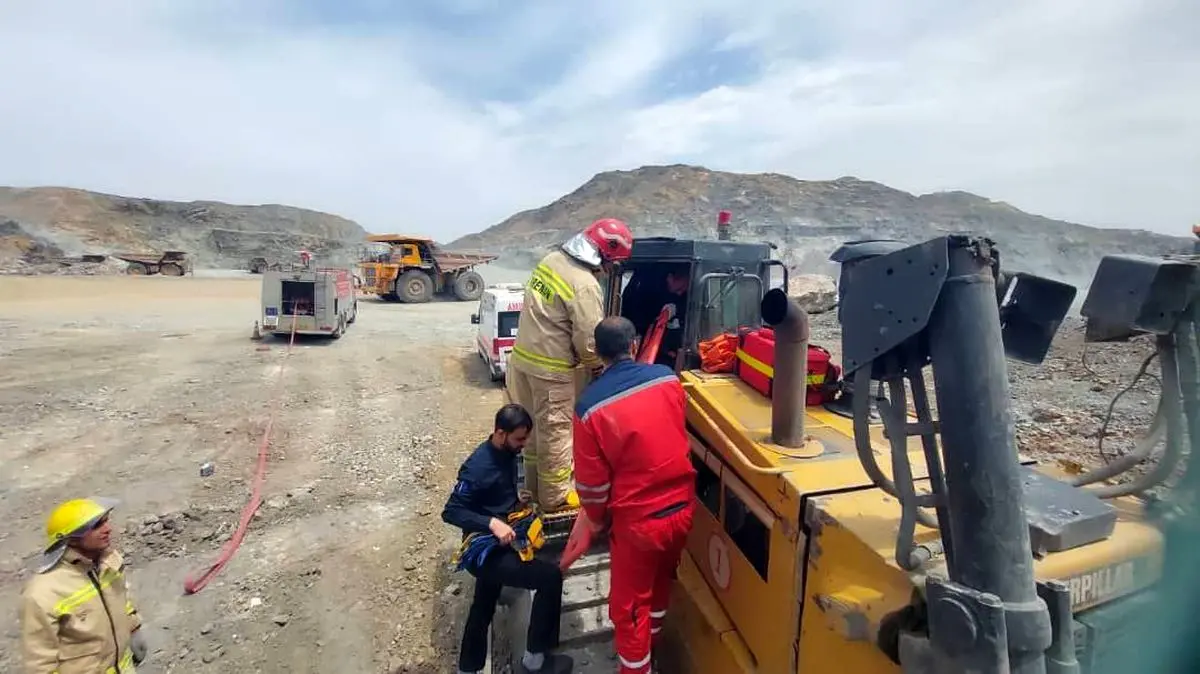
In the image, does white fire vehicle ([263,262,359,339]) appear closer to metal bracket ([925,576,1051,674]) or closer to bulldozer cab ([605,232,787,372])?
bulldozer cab ([605,232,787,372])

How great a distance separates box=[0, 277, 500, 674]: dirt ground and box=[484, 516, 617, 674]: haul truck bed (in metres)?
0.56

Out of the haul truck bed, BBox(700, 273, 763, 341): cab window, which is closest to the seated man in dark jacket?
the haul truck bed

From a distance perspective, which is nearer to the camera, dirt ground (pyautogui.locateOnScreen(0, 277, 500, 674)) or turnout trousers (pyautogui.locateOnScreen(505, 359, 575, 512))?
turnout trousers (pyautogui.locateOnScreen(505, 359, 575, 512))

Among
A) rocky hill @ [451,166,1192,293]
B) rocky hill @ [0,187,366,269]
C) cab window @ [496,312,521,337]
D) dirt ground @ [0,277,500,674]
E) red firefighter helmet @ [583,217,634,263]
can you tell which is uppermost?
rocky hill @ [451,166,1192,293]

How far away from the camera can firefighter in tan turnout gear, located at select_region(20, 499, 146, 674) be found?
2.52 meters

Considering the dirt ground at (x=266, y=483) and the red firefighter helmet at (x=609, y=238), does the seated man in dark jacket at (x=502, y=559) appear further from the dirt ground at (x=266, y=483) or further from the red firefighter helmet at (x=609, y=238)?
the red firefighter helmet at (x=609, y=238)

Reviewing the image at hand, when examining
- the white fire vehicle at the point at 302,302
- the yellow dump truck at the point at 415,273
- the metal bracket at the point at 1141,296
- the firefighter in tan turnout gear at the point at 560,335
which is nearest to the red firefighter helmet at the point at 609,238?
the firefighter in tan turnout gear at the point at 560,335

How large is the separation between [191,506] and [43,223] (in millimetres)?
61391

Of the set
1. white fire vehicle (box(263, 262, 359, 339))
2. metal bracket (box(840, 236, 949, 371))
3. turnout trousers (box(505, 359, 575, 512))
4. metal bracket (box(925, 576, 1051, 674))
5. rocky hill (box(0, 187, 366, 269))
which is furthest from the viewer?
rocky hill (box(0, 187, 366, 269))

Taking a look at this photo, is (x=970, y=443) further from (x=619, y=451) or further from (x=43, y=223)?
(x=43, y=223)

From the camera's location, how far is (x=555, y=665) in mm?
3098

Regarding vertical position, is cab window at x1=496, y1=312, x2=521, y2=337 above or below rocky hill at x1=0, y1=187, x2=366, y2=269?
below

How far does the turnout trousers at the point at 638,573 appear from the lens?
2.62 meters

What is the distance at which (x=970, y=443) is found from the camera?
1383 mm
